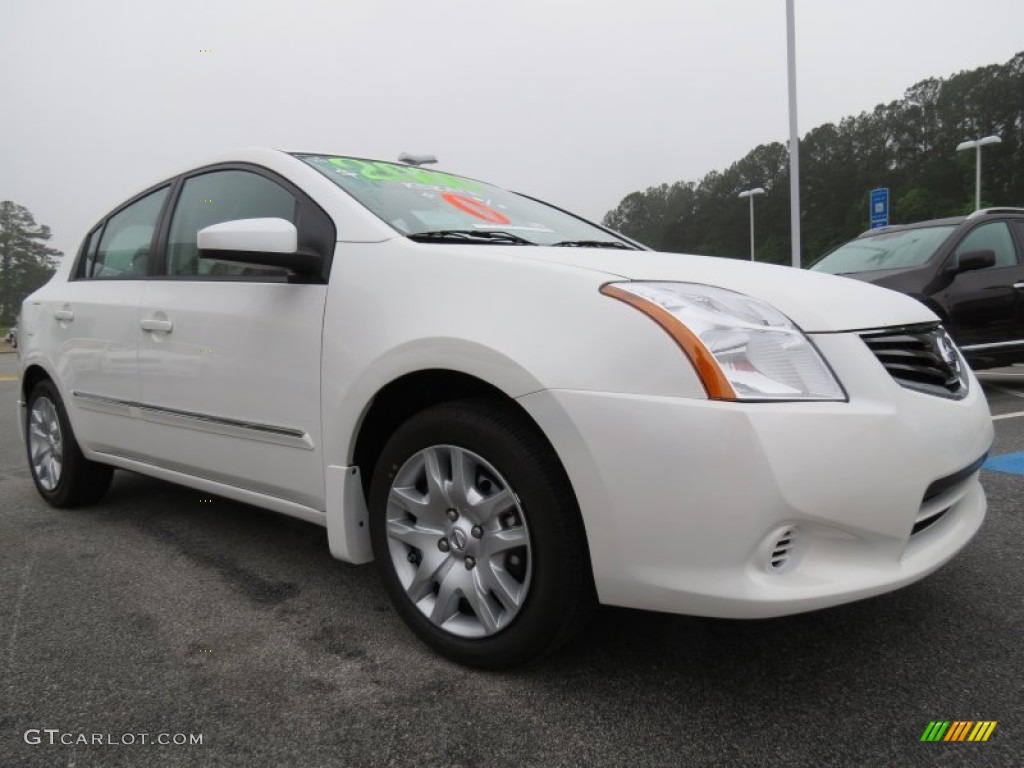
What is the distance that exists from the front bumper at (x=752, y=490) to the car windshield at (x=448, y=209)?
2.64ft

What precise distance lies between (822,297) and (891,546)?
610mm

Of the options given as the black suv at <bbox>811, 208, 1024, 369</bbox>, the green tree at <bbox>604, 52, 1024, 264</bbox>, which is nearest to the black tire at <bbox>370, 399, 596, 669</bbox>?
the black suv at <bbox>811, 208, 1024, 369</bbox>

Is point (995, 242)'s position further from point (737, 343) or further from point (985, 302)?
point (737, 343)

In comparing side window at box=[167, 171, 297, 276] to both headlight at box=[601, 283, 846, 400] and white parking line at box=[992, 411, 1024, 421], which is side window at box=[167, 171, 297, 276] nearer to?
headlight at box=[601, 283, 846, 400]

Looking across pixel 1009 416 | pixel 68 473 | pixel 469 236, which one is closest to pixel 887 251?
pixel 1009 416

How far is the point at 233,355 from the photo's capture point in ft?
8.15

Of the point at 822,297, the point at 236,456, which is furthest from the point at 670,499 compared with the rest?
the point at 236,456

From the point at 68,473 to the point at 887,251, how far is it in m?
6.13

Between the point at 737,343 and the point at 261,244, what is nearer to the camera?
the point at 737,343

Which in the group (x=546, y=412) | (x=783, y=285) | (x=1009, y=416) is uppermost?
(x=783, y=285)

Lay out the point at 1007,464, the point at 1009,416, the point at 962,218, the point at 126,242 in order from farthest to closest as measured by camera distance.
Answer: the point at 962,218 → the point at 1009,416 → the point at 1007,464 → the point at 126,242

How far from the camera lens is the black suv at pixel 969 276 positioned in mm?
5711

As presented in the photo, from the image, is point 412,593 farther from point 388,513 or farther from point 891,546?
point 891,546

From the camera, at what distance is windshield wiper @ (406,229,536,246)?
2207mm
